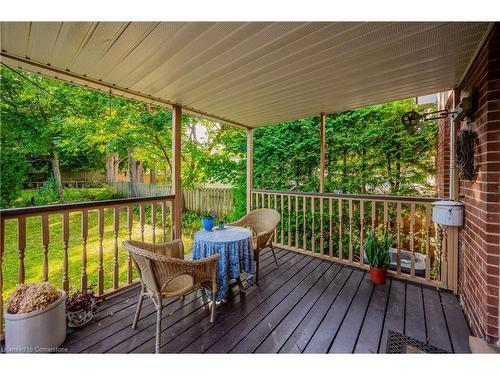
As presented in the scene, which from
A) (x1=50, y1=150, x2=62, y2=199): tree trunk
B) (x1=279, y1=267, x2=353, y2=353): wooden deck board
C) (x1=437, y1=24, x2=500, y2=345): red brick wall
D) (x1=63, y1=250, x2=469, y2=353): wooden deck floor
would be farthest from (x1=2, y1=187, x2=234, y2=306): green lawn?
(x1=437, y1=24, x2=500, y2=345): red brick wall

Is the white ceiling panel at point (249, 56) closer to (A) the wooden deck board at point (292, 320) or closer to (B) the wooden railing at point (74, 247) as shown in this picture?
(B) the wooden railing at point (74, 247)

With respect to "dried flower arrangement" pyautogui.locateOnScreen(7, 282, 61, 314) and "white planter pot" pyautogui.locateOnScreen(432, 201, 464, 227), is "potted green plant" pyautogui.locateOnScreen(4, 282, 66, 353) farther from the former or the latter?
"white planter pot" pyautogui.locateOnScreen(432, 201, 464, 227)

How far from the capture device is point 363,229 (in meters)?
3.36

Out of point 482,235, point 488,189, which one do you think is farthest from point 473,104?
point 482,235

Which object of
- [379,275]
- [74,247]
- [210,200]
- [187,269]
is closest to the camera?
[187,269]

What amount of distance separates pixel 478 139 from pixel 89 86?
383 centimetres

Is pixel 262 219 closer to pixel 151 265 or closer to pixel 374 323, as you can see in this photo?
pixel 374 323

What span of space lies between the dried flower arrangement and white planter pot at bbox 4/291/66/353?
4 centimetres

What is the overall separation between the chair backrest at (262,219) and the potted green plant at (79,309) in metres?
2.10

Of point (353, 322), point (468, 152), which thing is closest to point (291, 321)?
point (353, 322)

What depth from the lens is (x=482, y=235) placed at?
176cm

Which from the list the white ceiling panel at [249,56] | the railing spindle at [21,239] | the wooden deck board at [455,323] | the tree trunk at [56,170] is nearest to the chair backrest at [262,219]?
the white ceiling panel at [249,56]

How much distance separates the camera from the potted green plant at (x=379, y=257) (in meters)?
2.83

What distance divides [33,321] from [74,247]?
4.40 meters
